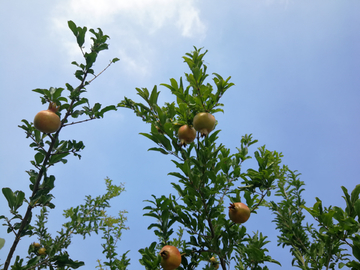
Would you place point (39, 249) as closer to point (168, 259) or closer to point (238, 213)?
point (168, 259)

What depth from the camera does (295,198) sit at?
14.2 feet

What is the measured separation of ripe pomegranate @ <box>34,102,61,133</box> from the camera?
7.36ft

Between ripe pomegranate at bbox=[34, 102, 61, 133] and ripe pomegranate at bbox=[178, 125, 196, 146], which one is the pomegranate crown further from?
ripe pomegranate at bbox=[178, 125, 196, 146]

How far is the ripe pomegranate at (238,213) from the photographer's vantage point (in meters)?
2.16

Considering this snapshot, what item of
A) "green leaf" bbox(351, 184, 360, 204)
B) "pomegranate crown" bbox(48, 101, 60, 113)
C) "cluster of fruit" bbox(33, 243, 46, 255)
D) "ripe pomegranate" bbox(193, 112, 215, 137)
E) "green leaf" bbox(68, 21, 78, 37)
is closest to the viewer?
"green leaf" bbox(351, 184, 360, 204)

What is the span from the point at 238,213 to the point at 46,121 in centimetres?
215

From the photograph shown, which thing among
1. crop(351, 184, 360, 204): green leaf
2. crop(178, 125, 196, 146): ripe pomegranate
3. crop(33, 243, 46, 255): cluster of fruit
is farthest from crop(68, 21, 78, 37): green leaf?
crop(351, 184, 360, 204): green leaf

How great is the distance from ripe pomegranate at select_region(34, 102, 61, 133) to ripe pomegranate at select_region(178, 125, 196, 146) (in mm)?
1313

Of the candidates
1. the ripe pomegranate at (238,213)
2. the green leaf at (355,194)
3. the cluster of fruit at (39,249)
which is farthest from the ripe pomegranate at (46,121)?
the green leaf at (355,194)

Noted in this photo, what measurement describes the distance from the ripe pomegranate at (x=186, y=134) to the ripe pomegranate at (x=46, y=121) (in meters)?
1.31

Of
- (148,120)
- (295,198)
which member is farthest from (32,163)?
(295,198)

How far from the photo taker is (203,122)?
6.87 feet

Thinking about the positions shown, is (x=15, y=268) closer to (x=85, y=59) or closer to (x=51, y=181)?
(x=51, y=181)

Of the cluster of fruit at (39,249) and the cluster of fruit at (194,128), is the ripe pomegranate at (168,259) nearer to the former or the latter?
the cluster of fruit at (194,128)
